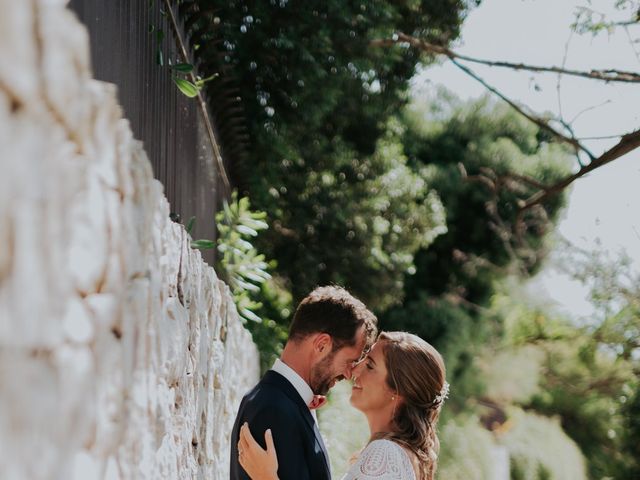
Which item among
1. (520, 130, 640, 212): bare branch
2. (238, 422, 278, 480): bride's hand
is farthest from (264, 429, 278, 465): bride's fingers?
(520, 130, 640, 212): bare branch

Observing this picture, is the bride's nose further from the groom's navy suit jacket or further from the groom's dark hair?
the groom's navy suit jacket

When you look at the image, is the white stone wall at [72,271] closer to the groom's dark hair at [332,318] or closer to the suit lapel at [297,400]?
the suit lapel at [297,400]

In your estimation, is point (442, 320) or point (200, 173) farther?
point (442, 320)

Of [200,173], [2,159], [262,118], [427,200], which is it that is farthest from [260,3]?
[2,159]

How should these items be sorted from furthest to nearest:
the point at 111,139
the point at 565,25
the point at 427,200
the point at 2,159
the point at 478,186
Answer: the point at 478,186
the point at 427,200
the point at 565,25
the point at 111,139
the point at 2,159

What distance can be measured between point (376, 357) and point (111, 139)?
2733mm

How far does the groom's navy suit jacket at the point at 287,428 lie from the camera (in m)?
3.96

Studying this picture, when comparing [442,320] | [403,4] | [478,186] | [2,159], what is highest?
[2,159]

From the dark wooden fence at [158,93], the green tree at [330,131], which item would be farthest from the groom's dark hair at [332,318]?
the green tree at [330,131]

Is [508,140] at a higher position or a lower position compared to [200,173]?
lower

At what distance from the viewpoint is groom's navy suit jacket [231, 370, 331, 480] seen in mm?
3961

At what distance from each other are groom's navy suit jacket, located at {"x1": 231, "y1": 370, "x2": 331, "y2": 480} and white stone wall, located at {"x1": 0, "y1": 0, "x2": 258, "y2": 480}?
3.12 ft

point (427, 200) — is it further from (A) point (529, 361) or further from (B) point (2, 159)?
(B) point (2, 159)

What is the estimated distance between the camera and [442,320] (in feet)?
72.2
